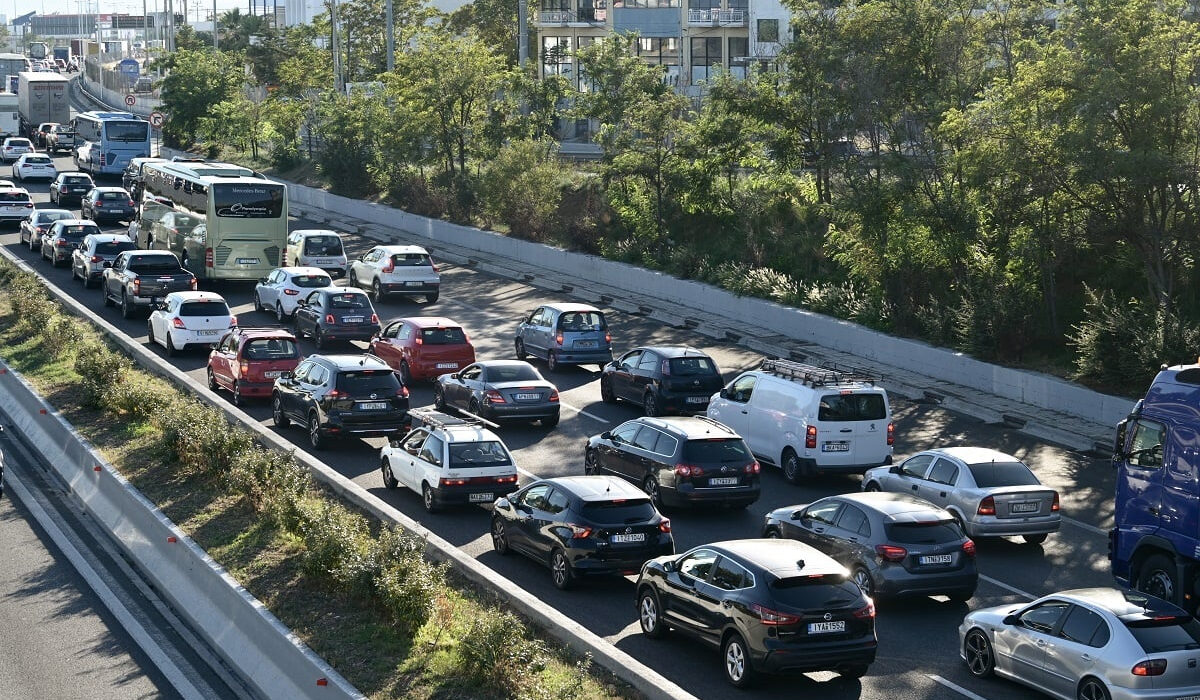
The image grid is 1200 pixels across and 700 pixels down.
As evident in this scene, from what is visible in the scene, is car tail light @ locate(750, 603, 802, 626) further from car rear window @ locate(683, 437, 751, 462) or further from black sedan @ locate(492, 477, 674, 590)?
car rear window @ locate(683, 437, 751, 462)

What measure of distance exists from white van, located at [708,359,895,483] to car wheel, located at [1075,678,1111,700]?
9.36m

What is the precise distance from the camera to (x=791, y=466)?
23516mm

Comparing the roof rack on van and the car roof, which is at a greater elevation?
the roof rack on van

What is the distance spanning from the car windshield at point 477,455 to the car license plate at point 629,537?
401 centimetres

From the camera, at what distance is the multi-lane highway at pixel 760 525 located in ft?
49.0

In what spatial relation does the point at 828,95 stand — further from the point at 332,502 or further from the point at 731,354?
the point at 332,502

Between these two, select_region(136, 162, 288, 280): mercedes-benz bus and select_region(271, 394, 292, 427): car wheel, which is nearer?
select_region(271, 394, 292, 427): car wheel

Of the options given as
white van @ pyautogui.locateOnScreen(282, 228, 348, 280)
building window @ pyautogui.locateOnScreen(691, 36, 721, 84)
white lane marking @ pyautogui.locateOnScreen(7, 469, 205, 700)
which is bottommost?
white lane marking @ pyautogui.locateOnScreen(7, 469, 205, 700)

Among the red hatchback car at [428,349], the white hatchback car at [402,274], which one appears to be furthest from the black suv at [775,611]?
the white hatchback car at [402,274]

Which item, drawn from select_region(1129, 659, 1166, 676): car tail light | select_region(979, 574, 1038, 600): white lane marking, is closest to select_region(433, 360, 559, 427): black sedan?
select_region(979, 574, 1038, 600): white lane marking

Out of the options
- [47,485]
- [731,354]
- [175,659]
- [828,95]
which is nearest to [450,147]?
[828,95]

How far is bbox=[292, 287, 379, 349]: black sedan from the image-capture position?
33.5 metres

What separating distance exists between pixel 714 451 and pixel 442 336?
1064cm

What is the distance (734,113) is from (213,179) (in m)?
15.6
